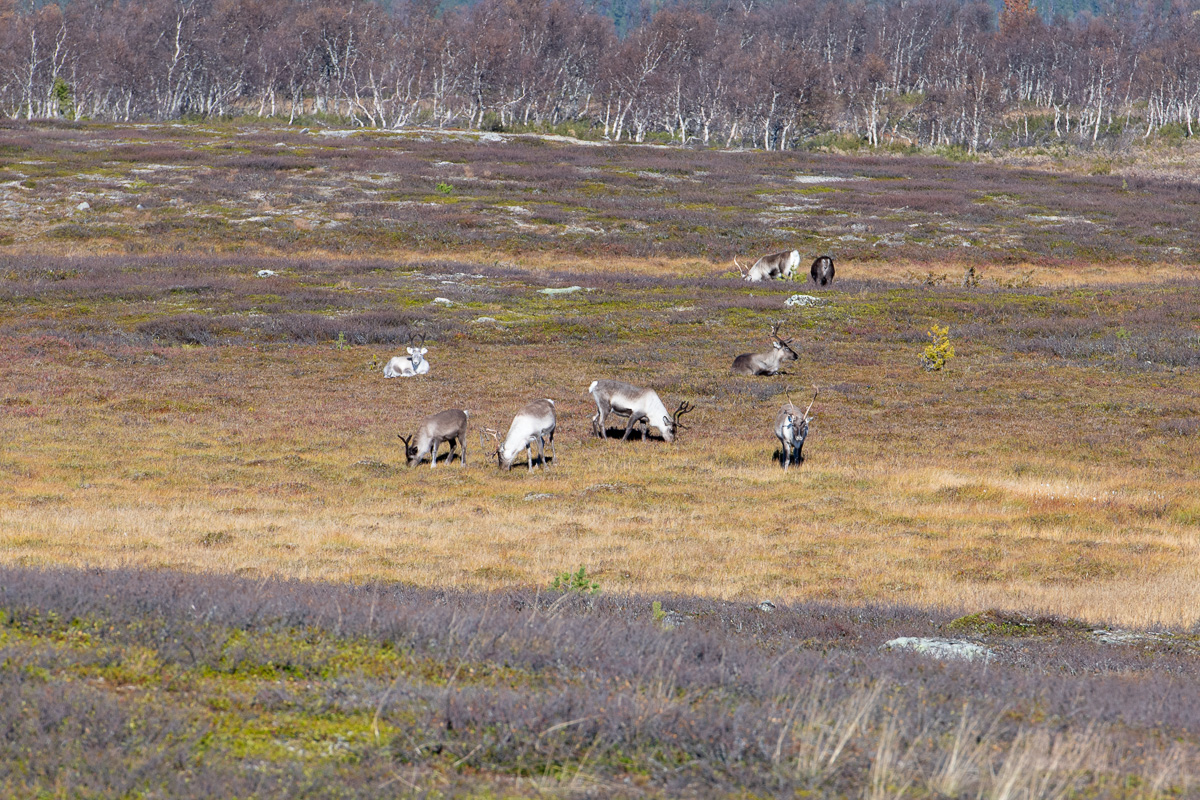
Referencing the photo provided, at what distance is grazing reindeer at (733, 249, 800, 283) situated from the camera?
49.6 meters

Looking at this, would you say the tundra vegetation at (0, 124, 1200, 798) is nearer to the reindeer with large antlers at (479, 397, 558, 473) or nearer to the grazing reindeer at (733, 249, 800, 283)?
the reindeer with large antlers at (479, 397, 558, 473)

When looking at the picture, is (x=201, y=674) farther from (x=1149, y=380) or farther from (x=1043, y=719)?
(x=1149, y=380)

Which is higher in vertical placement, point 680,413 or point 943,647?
point 943,647

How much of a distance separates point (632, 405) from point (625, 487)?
414 centimetres

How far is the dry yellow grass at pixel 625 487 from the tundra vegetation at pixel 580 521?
0.12 metres

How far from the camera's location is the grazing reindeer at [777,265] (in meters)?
49.6

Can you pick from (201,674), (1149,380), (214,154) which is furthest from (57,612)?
(214,154)

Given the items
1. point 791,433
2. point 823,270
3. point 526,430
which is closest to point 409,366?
point 526,430

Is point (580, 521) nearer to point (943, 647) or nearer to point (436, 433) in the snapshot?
point (436, 433)

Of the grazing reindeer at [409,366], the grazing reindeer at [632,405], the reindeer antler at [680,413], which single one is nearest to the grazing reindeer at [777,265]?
the grazing reindeer at [409,366]

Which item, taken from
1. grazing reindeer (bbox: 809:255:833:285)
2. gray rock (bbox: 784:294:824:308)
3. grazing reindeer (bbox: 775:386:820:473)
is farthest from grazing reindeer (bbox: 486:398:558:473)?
grazing reindeer (bbox: 809:255:833:285)

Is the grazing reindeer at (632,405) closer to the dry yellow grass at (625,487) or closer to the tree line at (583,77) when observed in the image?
the dry yellow grass at (625,487)

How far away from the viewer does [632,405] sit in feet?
76.6

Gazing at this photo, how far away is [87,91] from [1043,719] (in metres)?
154
